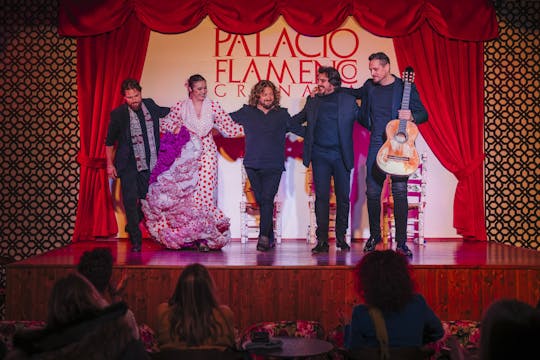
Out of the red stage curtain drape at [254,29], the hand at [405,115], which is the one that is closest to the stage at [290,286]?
the hand at [405,115]

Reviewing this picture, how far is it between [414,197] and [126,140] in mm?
3172

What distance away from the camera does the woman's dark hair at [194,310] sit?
3686mm

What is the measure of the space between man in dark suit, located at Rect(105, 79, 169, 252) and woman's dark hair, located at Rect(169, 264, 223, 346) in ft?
12.0

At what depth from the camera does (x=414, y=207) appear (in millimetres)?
8203

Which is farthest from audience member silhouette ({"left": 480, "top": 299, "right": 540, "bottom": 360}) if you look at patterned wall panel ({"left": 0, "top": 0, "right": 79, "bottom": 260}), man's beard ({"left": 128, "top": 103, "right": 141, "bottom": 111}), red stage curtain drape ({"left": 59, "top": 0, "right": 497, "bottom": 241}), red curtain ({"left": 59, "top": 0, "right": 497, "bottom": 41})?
patterned wall panel ({"left": 0, "top": 0, "right": 79, "bottom": 260})

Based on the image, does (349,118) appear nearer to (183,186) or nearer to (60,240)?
(183,186)

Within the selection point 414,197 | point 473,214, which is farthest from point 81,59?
point 473,214

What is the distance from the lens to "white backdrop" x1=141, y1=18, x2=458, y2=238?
28.7ft

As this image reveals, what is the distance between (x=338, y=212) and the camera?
741cm

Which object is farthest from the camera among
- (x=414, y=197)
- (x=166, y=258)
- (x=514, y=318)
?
(x=414, y=197)

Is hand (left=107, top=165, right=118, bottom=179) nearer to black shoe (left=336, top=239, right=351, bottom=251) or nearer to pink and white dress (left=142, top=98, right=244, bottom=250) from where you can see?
pink and white dress (left=142, top=98, right=244, bottom=250)

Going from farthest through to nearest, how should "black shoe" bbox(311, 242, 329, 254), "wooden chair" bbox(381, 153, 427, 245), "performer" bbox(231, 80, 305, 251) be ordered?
"wooden chair" bbox(381, 153, 427, 245) → "performer" bbox(231, 80, 305, 251) → "black shoe" bbox(311, 242, 329, 254)

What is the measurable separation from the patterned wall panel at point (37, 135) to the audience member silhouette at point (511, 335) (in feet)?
23.4

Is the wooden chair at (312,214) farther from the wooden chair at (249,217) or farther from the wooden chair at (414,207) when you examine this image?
the wooden chair at (414,207)
